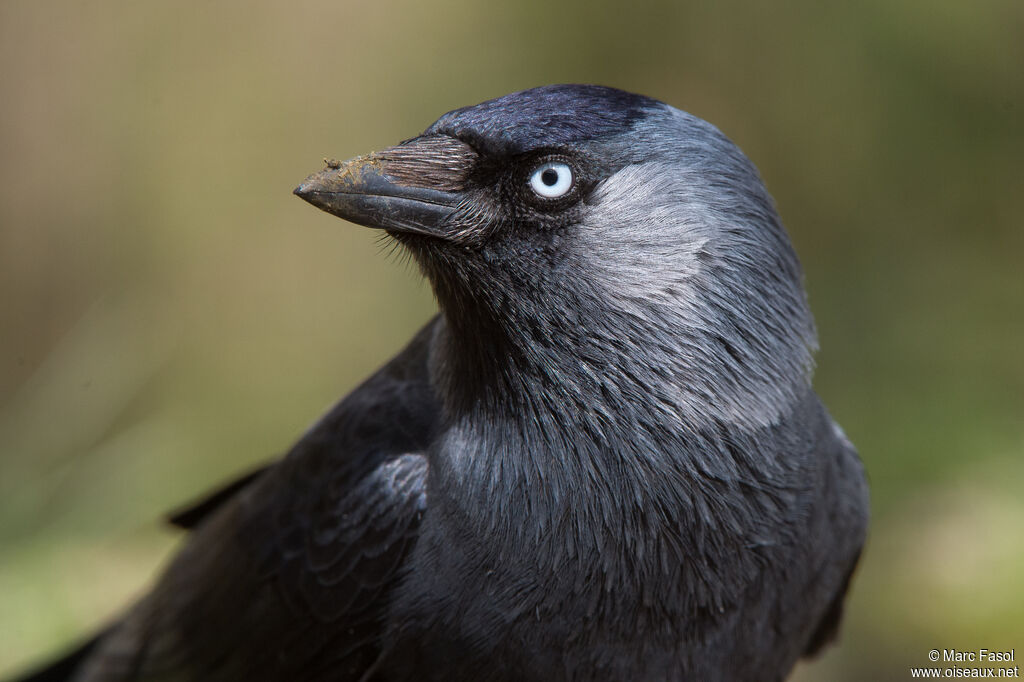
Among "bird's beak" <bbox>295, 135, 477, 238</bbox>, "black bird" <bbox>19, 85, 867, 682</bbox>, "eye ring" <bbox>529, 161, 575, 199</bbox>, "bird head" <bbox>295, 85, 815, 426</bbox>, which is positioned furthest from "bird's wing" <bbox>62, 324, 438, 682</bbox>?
"eye ring" <bbox>529, 161, 575, 199</bbox>

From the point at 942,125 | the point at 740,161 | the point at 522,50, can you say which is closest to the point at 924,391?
the point at 942,125

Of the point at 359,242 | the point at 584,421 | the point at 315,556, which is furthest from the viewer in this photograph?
the point at 359,242

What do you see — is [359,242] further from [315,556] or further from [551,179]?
[551,179]

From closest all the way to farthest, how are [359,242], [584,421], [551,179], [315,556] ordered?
[551,179] < [584,421] < [315,556] < [359,242]

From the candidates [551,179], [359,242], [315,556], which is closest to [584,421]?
[551,179]

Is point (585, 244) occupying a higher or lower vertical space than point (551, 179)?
lower

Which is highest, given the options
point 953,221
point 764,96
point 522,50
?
point 522,50

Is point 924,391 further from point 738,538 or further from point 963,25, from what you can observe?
point 738,538
